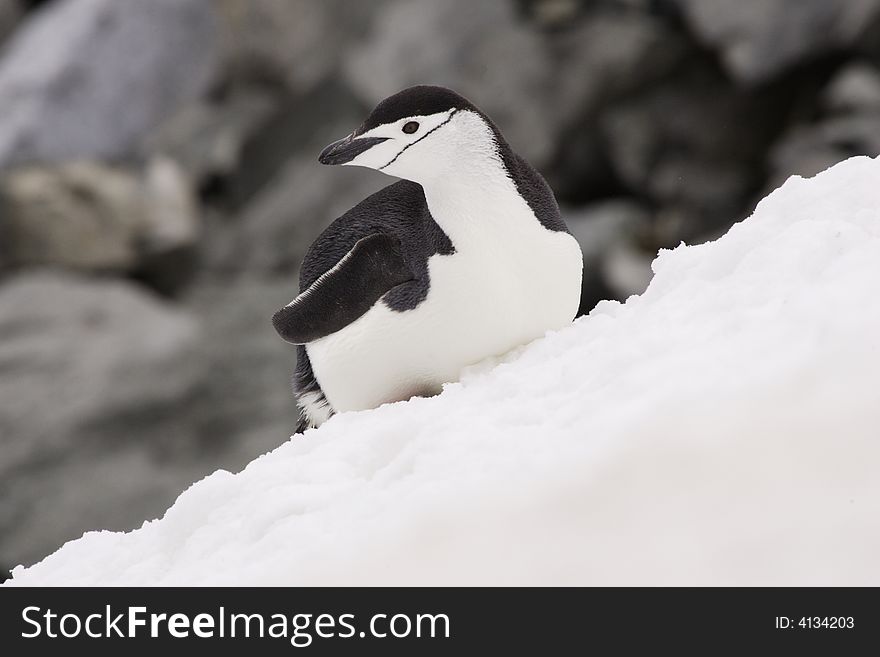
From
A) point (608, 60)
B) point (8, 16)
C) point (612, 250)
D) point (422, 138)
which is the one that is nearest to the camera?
point (422, 138)

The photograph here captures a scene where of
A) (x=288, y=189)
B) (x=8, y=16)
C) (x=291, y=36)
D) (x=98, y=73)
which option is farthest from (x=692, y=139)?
(x=8, y=16)

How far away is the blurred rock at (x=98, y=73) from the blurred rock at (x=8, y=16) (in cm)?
6

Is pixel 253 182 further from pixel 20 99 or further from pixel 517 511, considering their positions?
pixel 517 511

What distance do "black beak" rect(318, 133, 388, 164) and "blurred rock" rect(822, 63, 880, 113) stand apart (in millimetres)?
2375

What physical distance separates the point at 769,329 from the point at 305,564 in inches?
9.4

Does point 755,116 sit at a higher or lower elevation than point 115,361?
higher

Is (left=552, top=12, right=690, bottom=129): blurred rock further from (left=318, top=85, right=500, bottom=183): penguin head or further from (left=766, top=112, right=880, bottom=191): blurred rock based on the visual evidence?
(left=318, top=85, right=500, bottom=183): penguin head

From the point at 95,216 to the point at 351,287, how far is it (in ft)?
9.50

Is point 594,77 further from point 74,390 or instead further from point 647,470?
point 647,470

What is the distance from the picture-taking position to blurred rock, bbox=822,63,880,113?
2.81 m

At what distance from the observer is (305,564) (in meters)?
0.51

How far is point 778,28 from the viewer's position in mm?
2949
